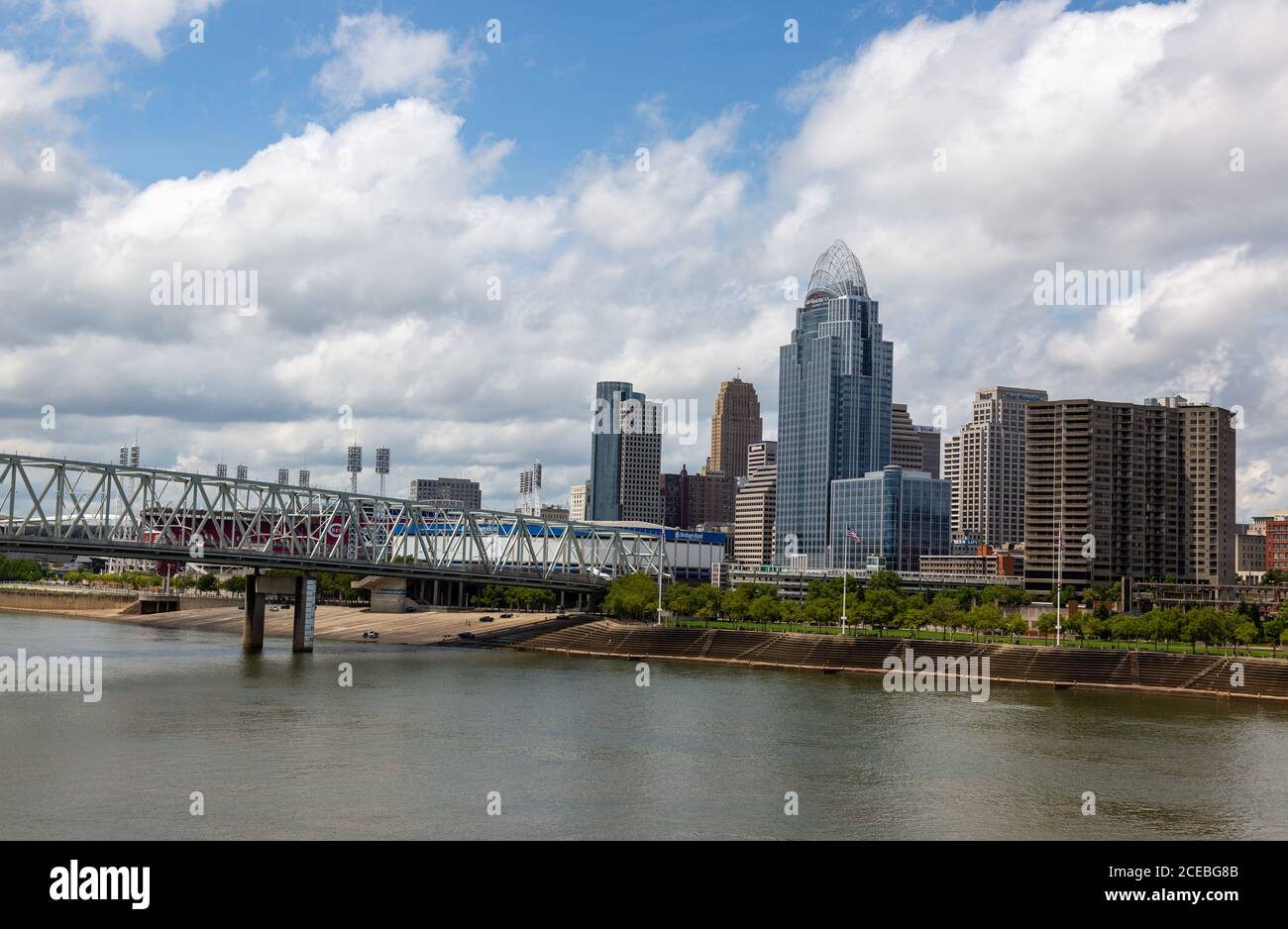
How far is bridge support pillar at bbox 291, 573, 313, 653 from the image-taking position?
10444 cm

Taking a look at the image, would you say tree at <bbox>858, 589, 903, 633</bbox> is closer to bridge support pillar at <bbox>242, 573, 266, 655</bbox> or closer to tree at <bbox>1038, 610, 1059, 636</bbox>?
tree at <bbox>1038, 610, 1059, 636</bbox>

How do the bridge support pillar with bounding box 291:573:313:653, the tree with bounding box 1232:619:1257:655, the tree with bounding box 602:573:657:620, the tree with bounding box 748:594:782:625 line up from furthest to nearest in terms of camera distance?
the tree with bounding box 602:573:657:620
the tree with bounding box 748:594:782:625
the bridge support pillar with bounding box 291:573:313:653
the tree with bounding box 1232:619:1257:655

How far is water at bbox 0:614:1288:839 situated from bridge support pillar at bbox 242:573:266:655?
83.4ft

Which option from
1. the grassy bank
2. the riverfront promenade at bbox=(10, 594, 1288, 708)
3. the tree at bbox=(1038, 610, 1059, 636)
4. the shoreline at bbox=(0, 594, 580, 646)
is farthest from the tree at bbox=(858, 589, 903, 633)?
the shoreline at bbox=(0, 594, 580, 646)

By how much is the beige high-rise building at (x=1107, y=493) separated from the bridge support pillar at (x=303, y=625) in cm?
11525

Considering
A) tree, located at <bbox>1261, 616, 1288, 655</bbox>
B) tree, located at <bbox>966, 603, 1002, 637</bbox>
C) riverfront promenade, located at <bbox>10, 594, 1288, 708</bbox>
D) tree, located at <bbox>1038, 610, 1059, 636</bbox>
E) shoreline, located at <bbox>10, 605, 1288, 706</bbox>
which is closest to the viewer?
riverfront promenade, located at <bbox>10, 594, 1288, 708</bbox>

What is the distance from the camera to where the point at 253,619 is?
106375mm

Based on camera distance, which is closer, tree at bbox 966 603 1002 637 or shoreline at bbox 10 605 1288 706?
shoreline at bbox 10 605 1288 706

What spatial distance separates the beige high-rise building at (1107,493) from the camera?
180375 mm

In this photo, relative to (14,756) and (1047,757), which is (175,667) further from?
(1047,757)

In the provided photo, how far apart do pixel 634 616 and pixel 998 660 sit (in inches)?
A: 1904

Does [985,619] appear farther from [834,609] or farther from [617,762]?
[617,762]
